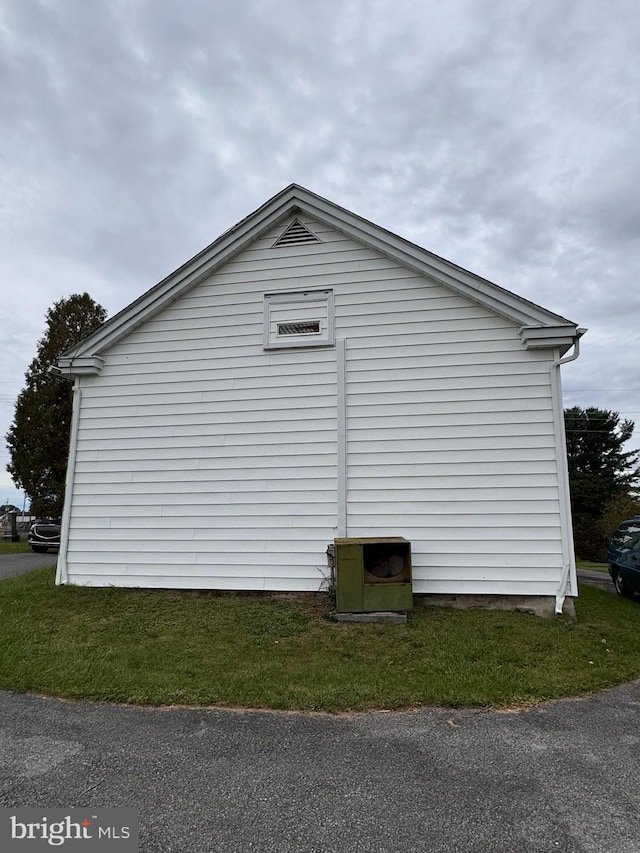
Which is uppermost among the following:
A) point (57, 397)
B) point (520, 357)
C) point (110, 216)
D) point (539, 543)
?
point (110, 216)

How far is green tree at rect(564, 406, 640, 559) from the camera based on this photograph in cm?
3875

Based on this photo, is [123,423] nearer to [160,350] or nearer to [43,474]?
[160,350]

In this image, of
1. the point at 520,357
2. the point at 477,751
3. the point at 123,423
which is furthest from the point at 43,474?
the point at 477,751

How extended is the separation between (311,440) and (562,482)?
11.5 feet

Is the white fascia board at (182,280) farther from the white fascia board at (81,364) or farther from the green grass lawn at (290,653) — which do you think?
the green grass lawn at (290,653)

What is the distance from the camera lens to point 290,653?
498 cm

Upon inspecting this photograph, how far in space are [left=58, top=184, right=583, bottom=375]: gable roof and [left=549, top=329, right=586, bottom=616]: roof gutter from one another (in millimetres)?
232

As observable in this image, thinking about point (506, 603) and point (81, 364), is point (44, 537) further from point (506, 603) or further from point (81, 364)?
point (506, 603)

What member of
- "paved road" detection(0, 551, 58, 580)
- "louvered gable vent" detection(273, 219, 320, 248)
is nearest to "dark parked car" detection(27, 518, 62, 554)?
"paved road" detection(0, 551, 58, 580)

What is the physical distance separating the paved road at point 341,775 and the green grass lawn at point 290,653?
0.30 metres

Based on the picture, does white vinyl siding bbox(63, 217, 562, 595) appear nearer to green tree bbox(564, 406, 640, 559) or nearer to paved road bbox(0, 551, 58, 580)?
paved road bbox(0, 551, 58, 580)

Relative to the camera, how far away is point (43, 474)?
22484 millimetres

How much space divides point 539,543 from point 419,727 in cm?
388

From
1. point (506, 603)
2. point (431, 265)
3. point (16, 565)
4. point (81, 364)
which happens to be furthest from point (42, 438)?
point (506, 603)
